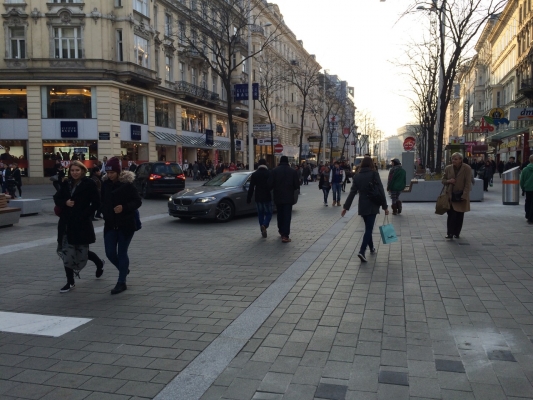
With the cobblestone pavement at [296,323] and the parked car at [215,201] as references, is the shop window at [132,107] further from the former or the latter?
the cobblestone pavement at [296,323]

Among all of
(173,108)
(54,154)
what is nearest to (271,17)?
(173,108)

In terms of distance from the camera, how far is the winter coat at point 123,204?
6.21 metres

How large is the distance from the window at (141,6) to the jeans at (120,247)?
3256cm

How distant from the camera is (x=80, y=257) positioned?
6391mm

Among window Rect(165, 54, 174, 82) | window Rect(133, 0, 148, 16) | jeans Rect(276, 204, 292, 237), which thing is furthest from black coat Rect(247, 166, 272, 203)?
window Rect(165, 54, 174, 82)

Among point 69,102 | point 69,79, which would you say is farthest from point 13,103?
point 69,79

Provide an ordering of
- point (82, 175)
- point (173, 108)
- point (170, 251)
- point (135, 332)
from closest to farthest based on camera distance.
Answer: point (135, 332)
point (82, 175)
point (170, 251)
point (173, 108)

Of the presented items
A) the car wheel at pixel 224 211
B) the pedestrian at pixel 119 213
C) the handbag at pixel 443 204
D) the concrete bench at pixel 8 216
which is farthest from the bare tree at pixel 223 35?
the pedestrian at pixel 119 213

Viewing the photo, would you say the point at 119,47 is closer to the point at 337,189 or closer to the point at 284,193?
the point at 337,189

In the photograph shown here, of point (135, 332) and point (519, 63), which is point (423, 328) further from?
point (519, 63)

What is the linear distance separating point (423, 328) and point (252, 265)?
3576 millimetres

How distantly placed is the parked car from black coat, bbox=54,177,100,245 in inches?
274

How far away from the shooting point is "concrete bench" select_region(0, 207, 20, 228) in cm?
1248

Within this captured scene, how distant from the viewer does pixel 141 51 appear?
3594 cm
